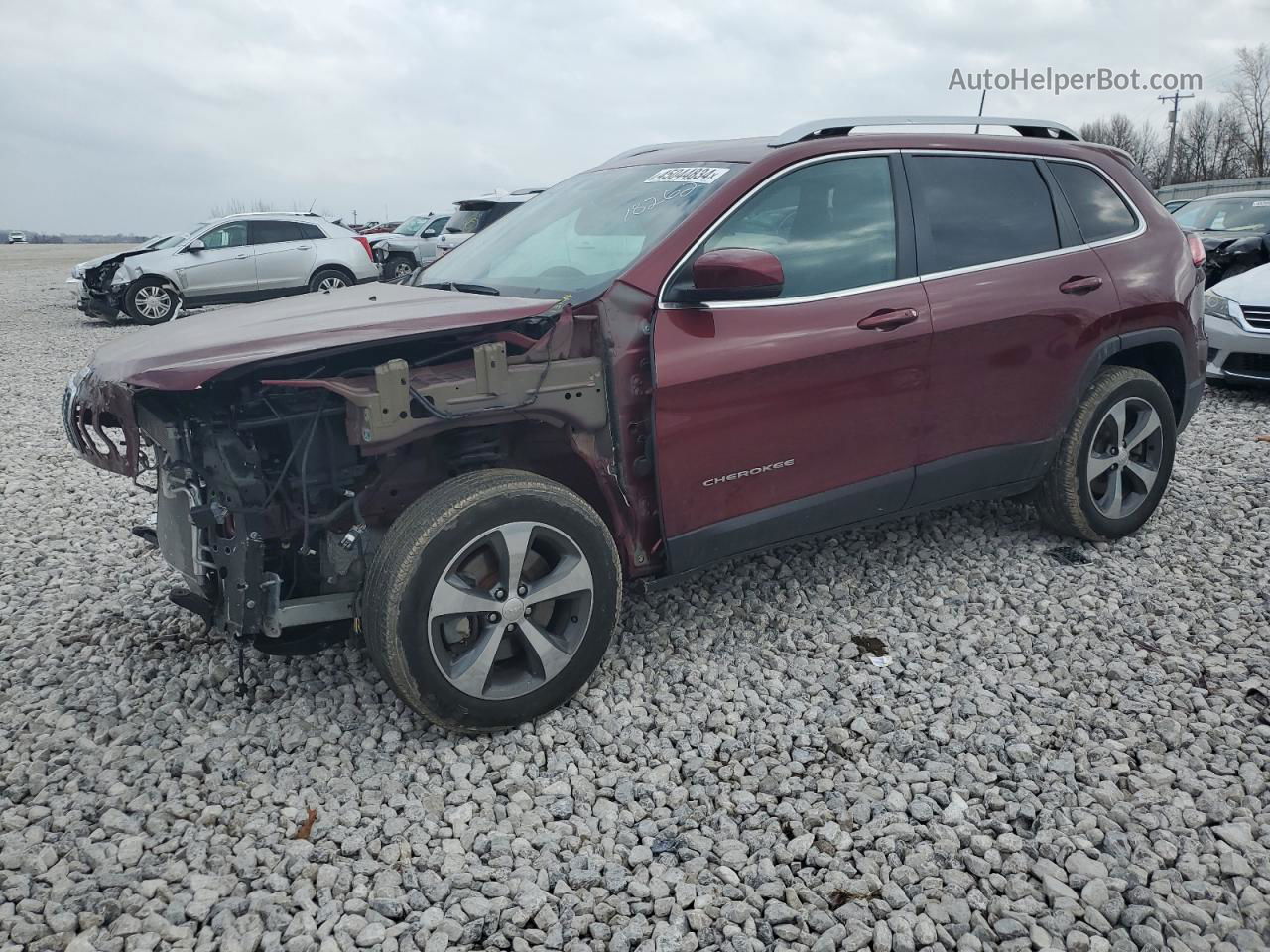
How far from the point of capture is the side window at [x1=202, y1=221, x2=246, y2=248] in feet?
50.1

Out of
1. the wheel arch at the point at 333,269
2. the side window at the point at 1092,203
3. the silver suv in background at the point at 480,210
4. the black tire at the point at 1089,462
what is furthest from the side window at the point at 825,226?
the wheel arch at the point at 333,269

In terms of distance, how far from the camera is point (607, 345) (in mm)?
3170

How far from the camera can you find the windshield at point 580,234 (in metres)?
3.44

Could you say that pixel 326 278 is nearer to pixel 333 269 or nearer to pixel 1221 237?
pixel 333 269

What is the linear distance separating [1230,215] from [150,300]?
1501 cm

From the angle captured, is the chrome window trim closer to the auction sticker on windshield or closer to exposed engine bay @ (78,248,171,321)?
the auction sticker on windshield

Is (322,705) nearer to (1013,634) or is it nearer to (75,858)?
(75,858)

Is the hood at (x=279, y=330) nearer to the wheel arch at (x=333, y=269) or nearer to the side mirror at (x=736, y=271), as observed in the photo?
the side mirror at (x=736, y=271)

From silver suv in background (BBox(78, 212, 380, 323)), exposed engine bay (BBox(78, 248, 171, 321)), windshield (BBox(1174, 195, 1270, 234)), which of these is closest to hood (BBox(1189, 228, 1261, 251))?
windshield (BBox(1174, 195, 1270, 234))

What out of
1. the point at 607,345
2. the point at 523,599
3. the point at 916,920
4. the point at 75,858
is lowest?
the point at 916,920

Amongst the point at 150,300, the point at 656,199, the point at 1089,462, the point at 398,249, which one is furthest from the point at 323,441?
the point at 398,249

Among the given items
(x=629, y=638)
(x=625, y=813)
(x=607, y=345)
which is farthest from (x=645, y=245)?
(x=625, y=813)

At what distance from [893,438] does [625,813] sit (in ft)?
5.87

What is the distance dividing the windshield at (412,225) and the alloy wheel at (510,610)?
75.1ft
